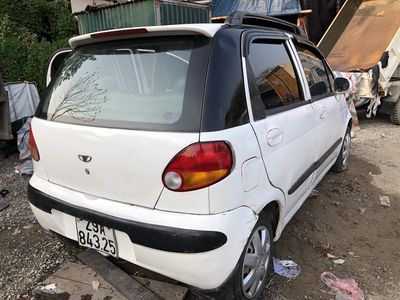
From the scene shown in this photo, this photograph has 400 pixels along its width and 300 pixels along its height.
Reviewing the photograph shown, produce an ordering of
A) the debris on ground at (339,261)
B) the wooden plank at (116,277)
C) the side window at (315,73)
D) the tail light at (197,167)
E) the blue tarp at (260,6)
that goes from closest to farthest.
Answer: the tail light at (197,167) → the wooden plank at (116,277) → the debris on ground at (339,261) → the side window at (315,73) → the blue tarp at (260,6)

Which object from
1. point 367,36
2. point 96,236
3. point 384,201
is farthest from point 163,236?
point 367,36

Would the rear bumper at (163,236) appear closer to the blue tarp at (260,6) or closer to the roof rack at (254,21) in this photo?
the roof rack at (254,21)

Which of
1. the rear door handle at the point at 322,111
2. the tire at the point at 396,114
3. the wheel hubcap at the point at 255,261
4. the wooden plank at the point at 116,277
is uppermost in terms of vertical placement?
the rear door handle at the point at 322,111

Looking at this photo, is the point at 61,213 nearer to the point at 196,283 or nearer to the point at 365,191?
the point at 196,283

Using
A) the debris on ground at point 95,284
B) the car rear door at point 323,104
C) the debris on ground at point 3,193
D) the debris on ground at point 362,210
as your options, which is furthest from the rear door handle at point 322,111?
the debris on ground at point 3,193

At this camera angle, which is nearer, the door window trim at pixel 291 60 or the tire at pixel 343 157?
the door window trim at pixel 291 60

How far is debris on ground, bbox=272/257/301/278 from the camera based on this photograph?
264 cm

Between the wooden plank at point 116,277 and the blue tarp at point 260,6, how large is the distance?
874 cm

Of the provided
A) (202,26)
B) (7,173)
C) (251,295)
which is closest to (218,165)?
(202,26)

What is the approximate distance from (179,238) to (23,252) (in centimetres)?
183

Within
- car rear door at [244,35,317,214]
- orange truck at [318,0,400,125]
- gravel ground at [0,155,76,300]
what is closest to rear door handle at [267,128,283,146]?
car rear door at [244,35,317,214]

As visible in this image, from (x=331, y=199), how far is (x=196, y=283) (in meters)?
2.54

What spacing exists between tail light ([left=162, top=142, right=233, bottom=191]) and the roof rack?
846 mm

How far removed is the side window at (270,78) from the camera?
2.13 m
